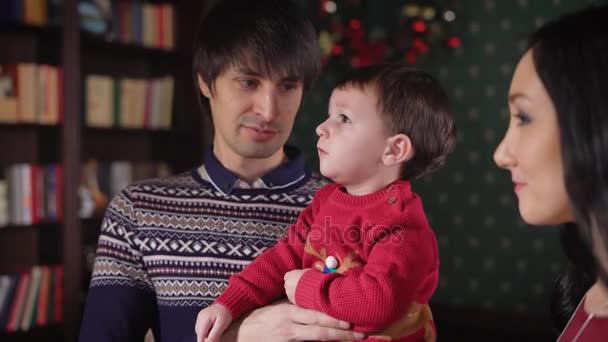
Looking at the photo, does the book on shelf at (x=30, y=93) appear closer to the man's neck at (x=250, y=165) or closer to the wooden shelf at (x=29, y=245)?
the wooden shelf at (x=29, y=245)

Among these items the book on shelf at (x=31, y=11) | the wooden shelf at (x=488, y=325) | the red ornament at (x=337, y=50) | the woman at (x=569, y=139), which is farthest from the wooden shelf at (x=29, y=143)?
the woman at (x=569, y=139)

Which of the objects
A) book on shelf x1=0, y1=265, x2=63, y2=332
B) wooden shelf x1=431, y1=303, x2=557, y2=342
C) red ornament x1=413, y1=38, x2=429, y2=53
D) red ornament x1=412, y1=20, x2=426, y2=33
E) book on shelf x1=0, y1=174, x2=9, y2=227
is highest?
red ornament x1=412, y1=20, x2=426, y2=33

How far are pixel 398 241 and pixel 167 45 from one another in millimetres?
3284

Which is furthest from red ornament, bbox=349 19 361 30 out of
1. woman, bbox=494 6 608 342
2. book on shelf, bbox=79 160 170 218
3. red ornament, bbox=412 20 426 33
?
woman, bbox=494 6 608 342

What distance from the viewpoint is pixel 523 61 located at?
0.94 metres

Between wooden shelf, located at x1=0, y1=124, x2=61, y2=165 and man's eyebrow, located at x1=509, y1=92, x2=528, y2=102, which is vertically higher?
man's eyebrow, located at x1=509, y1=92, x2=528, y2=102

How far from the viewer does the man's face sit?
5.33 ft

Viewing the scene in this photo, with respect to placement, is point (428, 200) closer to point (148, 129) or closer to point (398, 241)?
point (148, 129)

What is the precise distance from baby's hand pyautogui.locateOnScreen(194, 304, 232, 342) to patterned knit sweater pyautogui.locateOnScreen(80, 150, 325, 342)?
0.22 meters

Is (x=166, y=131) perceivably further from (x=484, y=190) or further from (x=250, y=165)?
(x=250, y=165)

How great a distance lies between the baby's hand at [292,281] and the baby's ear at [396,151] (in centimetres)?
27

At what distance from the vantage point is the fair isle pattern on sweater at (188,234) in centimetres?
154

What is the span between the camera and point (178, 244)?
5.17 ft

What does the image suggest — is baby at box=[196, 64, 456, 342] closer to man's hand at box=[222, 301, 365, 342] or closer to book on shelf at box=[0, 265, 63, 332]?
man's hand at box=[222, 301, 365, 342]
